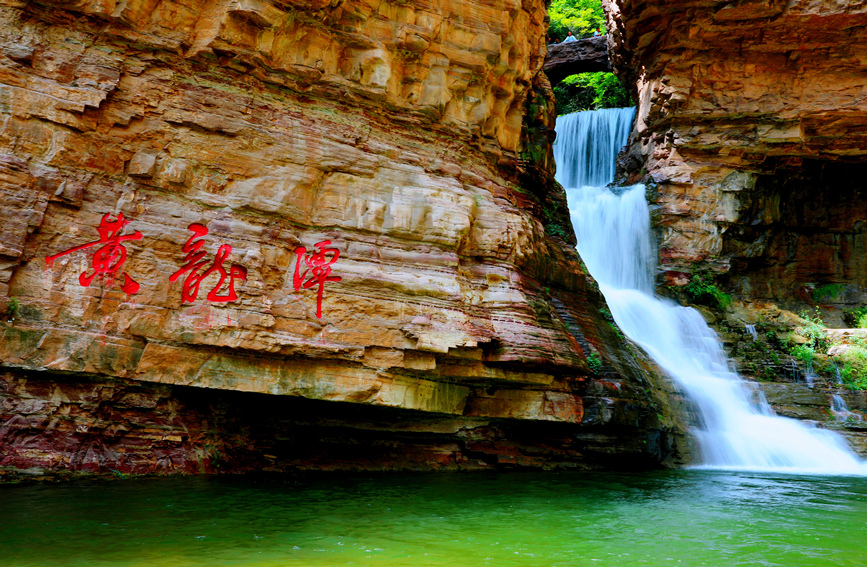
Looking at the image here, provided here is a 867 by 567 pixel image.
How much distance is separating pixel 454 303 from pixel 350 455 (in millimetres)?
2433

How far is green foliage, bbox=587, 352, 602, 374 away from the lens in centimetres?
869

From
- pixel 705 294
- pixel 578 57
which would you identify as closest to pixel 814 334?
pixel 705 294

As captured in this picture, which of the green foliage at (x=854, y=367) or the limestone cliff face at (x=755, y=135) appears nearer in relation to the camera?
the green foliage at (x=854, y=367)

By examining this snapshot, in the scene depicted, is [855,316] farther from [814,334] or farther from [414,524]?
[414,524]

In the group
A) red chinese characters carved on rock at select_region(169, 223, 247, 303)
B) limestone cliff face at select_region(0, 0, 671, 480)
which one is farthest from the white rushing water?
red chinese characters carved on rock at select_region(169, 223, 247, 303)

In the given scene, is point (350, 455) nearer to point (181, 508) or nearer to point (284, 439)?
point (284, 439)

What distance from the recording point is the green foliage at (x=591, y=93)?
69.1 feet

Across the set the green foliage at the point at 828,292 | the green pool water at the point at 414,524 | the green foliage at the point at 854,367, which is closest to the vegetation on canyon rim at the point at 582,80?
the green foliage at the point at 828,292

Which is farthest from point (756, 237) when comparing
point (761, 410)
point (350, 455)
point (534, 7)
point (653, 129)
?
point (350, 455)

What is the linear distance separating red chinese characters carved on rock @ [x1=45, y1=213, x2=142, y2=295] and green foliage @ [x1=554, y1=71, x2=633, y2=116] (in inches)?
702

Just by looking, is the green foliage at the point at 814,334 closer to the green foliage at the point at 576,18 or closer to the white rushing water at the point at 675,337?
the white rushing water at the point at 675,337

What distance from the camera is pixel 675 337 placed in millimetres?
12984

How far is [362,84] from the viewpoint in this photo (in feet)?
26.7

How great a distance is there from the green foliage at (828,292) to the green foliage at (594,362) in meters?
10.6
